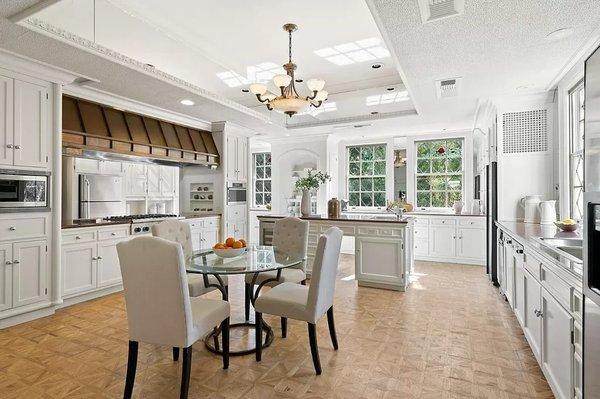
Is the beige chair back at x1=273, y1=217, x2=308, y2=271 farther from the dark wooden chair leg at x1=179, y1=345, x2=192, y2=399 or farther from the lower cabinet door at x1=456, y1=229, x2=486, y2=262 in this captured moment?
the lower cabinet door at x1=456, y1=229, x2=486, y2=262

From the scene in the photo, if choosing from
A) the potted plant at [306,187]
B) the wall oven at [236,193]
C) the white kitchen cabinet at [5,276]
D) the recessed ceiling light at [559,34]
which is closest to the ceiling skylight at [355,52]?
the recessed ceiling light at [559,34]

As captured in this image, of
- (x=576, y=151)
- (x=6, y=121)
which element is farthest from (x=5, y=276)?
(x=576, y=151)

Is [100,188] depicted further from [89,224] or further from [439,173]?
[439,173]

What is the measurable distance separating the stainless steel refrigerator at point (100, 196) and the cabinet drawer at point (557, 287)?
17.0ft

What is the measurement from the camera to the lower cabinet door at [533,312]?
224cm

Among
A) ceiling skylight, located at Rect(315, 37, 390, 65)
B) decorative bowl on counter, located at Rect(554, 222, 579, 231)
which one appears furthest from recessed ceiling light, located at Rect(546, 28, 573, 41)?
decorative bowl on counter, located at Rect(554, 222, 579, 231)

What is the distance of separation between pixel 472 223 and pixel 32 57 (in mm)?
6519

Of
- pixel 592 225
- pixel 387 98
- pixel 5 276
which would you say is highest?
pixel 387 98

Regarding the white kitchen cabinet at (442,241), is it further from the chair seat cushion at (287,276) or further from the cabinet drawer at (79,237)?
the cabinet drawer at (79,237)

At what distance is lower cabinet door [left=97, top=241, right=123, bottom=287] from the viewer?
4070 mm

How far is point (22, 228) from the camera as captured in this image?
10.7 feet

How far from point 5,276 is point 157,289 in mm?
2308

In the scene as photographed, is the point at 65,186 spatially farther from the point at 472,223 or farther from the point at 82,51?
the point at 472,223

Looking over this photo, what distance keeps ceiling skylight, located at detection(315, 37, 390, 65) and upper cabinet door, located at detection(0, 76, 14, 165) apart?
306cm
